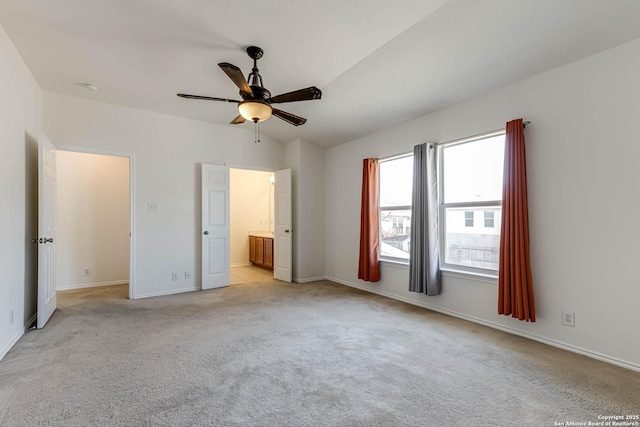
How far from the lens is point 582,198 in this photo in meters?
2.67

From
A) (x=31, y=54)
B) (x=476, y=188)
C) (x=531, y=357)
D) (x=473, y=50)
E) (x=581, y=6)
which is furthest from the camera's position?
(x=476, y=188)

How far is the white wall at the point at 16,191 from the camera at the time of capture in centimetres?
264

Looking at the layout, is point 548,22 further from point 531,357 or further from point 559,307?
point 531,357

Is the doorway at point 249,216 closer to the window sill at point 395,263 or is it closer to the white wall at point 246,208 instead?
the white wall at point 246,208

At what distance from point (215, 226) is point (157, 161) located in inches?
53.3

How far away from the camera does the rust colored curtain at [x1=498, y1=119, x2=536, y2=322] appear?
291 centimetres

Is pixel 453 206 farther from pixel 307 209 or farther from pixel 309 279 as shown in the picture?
pixel 309 279

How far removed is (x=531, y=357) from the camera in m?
2.57

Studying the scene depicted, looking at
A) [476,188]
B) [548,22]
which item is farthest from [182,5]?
[476,188]

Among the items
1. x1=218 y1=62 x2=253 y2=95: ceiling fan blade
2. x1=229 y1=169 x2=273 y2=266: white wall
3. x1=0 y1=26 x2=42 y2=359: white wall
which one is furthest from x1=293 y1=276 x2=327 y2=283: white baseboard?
x1=218 y1=62 x2=253 y2=95: ceiling fan blade

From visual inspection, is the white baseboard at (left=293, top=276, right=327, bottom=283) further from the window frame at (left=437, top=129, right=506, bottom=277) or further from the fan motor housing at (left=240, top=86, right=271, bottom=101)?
the fan motor housing at (left=240, top=86, right=271, bottom=101)

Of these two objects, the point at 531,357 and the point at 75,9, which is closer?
the point at 75,9

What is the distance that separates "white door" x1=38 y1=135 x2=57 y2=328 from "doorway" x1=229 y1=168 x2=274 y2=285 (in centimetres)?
354

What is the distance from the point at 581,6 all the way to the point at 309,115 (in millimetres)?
3219
